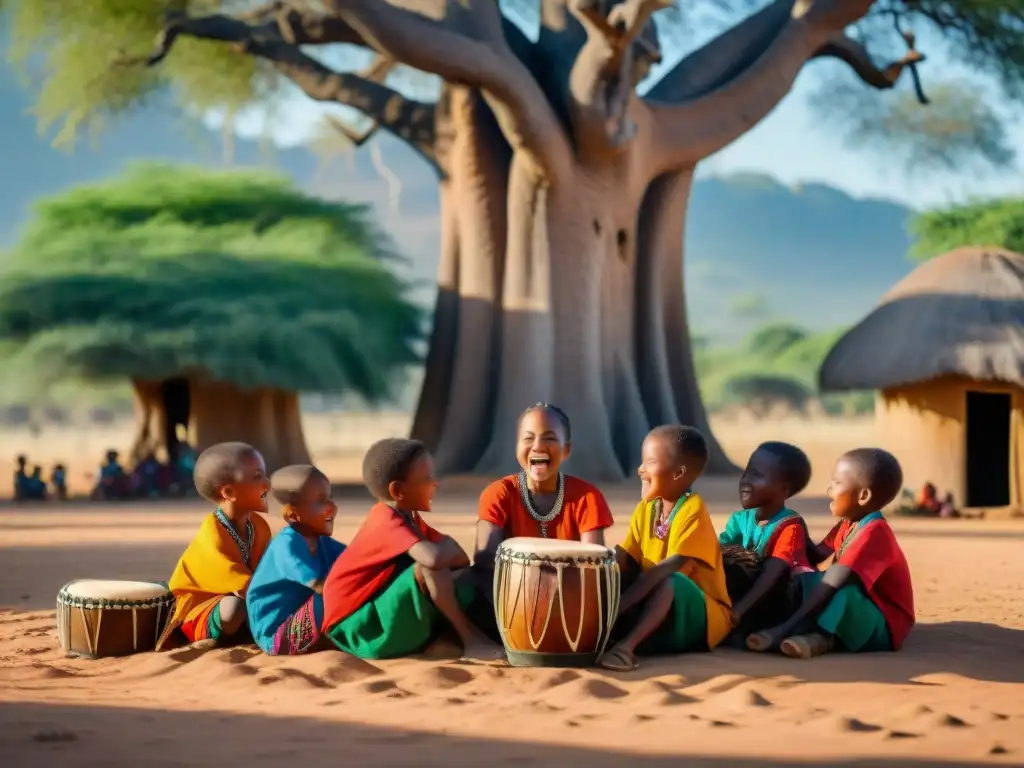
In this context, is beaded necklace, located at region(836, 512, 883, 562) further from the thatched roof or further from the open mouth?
the thatched roof

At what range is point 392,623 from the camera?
6039 mm

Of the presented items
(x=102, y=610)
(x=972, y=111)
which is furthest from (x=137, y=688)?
(x=972, y=111)

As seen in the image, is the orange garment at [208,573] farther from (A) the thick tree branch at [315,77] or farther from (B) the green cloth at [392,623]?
(A) the thick tree branch at [315,77]

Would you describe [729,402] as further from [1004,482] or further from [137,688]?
[137,688]

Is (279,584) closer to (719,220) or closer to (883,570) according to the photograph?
(883,570)

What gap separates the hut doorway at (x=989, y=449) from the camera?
17250 millimetres

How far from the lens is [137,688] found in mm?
5602

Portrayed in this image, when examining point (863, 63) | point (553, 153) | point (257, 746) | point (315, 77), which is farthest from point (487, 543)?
point (863, 63)

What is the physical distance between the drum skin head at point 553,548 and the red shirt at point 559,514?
1.33 feet

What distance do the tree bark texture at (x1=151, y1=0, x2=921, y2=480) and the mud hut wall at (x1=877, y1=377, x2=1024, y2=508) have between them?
4918 millimetres

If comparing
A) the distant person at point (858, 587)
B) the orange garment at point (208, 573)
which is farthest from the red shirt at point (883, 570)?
the orange garment at point (208, 573)

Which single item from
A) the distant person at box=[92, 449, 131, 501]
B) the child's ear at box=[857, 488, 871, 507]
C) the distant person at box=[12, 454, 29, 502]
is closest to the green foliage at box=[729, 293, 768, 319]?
the distant person at box=[92, 449, 131, 501]

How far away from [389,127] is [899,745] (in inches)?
716

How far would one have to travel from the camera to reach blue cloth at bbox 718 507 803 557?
6766 mm
